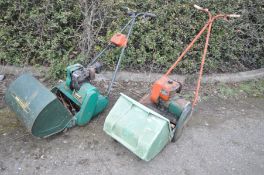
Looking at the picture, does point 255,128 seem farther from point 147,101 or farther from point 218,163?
point 147,101

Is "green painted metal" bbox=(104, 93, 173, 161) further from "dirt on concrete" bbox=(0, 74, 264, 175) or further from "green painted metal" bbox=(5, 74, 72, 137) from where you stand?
"green painted metal" bbox=(5, 74, 72, 137)

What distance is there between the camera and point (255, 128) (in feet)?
13.4

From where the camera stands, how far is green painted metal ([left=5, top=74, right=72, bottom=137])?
3.10 m

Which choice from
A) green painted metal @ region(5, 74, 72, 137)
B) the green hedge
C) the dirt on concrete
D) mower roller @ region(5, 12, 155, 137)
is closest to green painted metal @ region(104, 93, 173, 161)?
the dirt on concrete

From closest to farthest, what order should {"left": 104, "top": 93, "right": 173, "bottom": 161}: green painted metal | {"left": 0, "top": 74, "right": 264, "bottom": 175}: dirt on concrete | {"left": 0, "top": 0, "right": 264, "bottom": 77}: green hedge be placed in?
{"left": 104, "top": 93, "right": 173, "bottom": 161}: green painted metal
{"left": 0, "top": 74, "right": 264, "bottom": 175}: dirt on concrete
{"left": 0, "top": 0, "right": 264, "bottom": 77}: green hedge

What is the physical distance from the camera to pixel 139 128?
3.08 m

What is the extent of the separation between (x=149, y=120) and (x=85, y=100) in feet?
2.65

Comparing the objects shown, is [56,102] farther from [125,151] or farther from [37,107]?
[125,151]

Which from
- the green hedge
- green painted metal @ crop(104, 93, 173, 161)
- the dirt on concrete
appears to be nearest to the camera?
green painted metal @ crop(104, 93, 173, 161)

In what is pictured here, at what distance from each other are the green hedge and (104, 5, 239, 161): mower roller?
4.61 feet

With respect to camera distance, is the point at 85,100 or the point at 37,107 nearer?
the point at 37,107

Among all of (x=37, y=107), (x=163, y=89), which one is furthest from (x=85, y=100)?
(x=163, y=89)

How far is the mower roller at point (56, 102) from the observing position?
312 cm

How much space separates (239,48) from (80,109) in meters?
3.01
